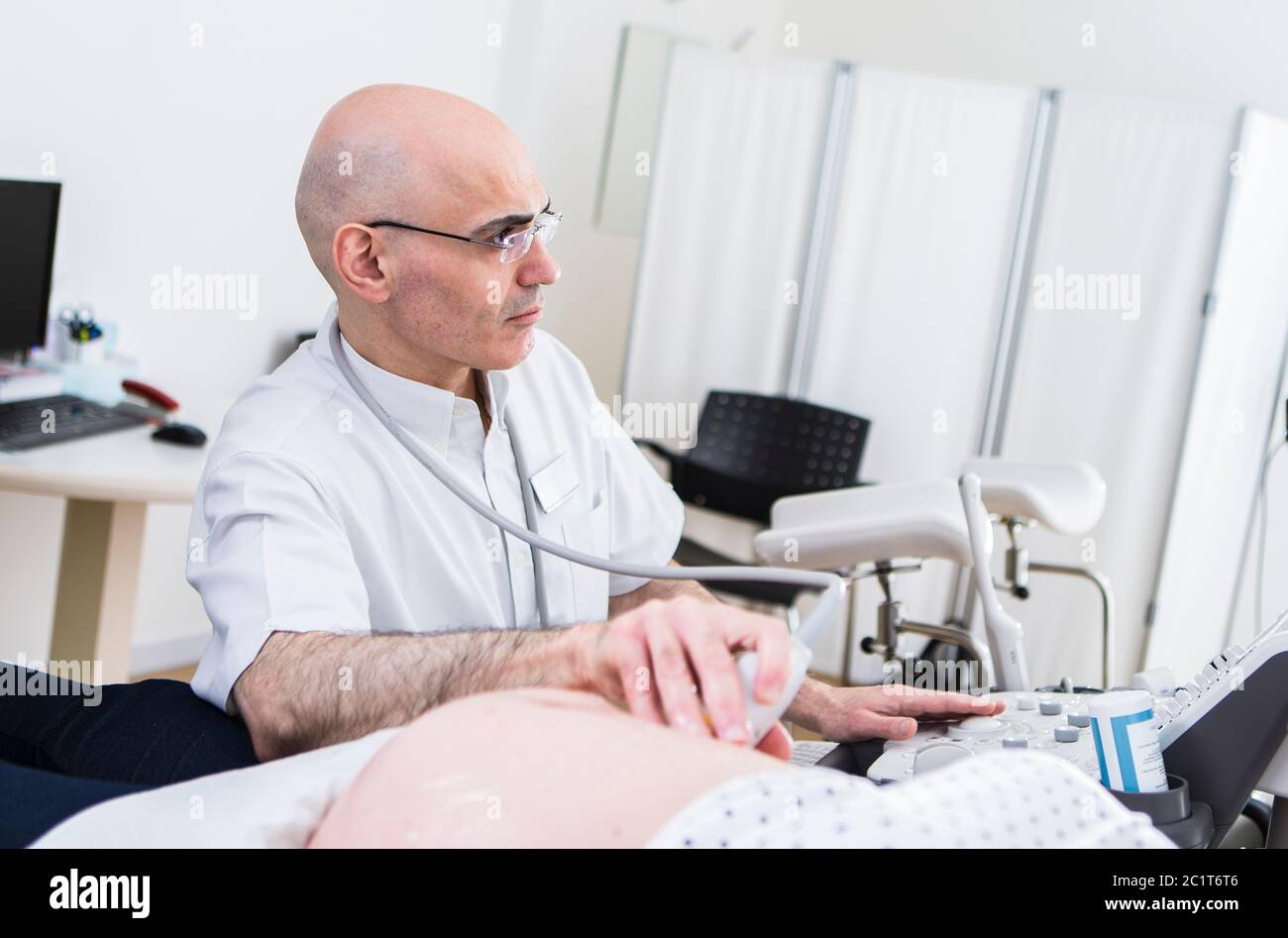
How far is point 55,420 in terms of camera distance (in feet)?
8.02

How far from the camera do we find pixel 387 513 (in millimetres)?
1327

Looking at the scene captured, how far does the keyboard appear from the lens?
2283mm

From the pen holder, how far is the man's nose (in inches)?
34.3

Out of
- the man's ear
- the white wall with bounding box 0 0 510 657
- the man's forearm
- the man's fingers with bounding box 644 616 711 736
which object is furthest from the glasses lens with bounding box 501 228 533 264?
the white wall with bounding box 0 0 510 657

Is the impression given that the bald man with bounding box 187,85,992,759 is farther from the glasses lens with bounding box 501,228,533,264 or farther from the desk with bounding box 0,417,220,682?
A: the desk with bounding box 0,417,220,682

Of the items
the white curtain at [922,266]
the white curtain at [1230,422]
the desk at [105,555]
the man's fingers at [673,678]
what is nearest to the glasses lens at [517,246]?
the man's fingers at [673,678]

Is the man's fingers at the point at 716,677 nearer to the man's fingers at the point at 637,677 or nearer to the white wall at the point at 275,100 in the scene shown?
the man's fingers at the point at 637,677

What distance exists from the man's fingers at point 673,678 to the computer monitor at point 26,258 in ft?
7.45

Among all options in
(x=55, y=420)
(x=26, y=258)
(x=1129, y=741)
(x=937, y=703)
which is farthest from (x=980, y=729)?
(x=26, y=258)

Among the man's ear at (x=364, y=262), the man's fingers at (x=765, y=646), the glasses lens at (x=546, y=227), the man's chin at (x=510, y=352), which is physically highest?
the glasses lens at (x=546, y=227)

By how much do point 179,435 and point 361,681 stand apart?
170 cm

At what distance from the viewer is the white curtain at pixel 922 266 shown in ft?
11.7

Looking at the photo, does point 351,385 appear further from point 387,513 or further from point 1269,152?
point 1269,152
